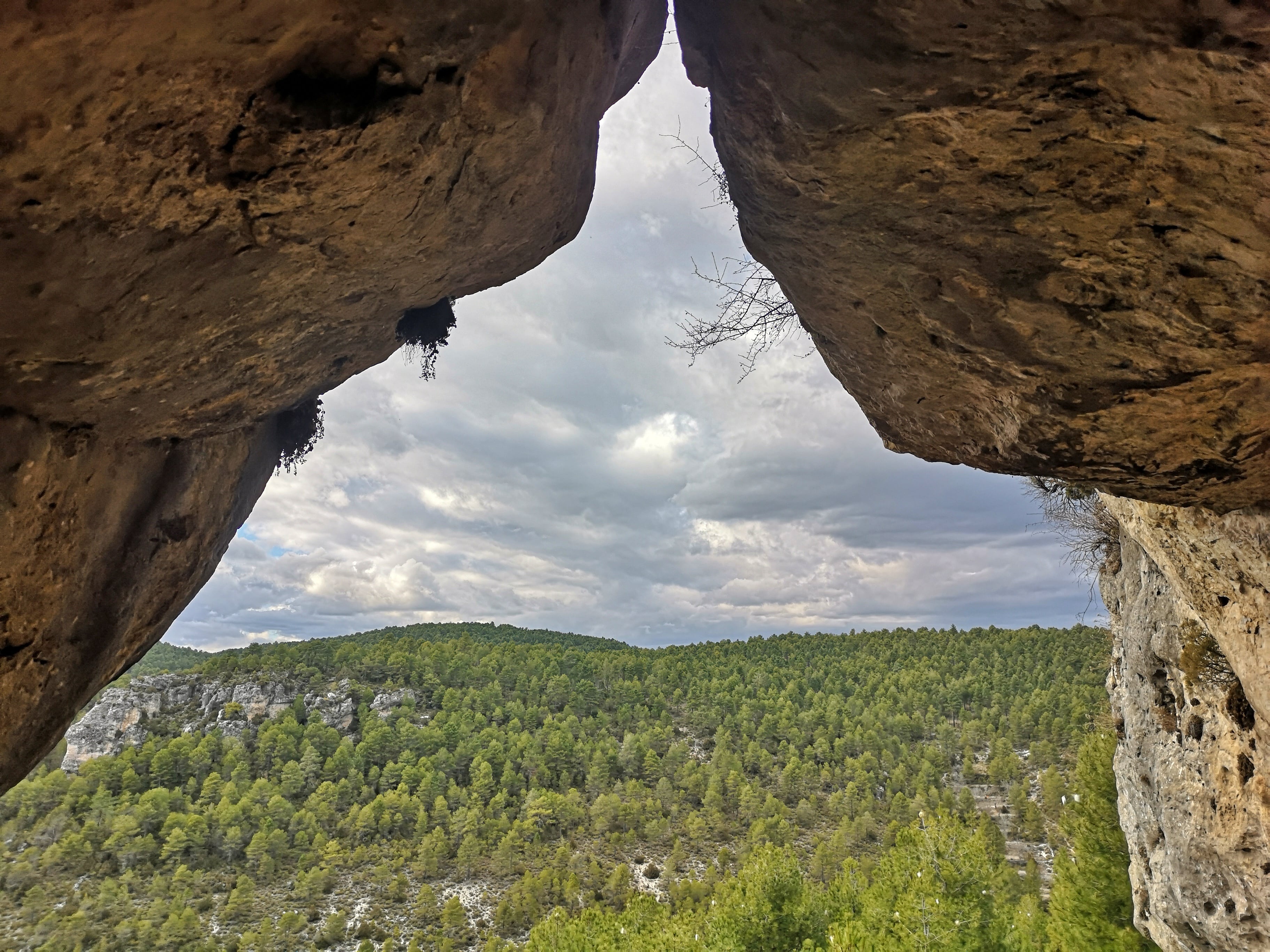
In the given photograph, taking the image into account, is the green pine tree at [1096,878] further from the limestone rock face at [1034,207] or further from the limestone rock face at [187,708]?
the limestone rock face at [187,708]

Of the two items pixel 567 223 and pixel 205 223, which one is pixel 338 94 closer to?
pixel 205 223

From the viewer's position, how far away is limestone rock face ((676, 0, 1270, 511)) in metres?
2.80

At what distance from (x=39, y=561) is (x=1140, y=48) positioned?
697 cm

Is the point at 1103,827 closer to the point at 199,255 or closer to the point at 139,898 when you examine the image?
the point at 199,255

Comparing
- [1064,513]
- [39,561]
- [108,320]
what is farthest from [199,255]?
[1064,513]

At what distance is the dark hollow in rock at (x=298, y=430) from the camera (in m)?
7.33

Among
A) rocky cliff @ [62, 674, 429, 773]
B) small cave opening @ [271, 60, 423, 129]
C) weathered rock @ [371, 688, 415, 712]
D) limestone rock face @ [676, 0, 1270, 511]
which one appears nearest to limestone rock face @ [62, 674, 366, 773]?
rocky cliff @ [62, 674, 429, 773]

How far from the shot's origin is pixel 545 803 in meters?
83.1

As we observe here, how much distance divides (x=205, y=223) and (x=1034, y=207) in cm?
446

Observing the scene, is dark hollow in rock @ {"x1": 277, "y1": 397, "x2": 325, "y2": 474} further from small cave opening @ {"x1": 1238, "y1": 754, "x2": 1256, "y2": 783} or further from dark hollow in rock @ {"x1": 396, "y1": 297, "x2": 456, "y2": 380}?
small cave opening @ {"x1": 1238, "y1": 754, "x2": 1256, "y2": 783}

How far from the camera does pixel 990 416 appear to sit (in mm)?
4805

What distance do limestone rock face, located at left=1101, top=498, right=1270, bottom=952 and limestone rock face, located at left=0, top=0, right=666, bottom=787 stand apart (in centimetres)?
627

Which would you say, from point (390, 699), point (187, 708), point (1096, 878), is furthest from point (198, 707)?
point (1096, 878)

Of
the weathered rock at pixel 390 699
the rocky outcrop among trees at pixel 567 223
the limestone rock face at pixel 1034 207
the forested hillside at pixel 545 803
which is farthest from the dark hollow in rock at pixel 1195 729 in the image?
the weathered rock at pixel 390 699
